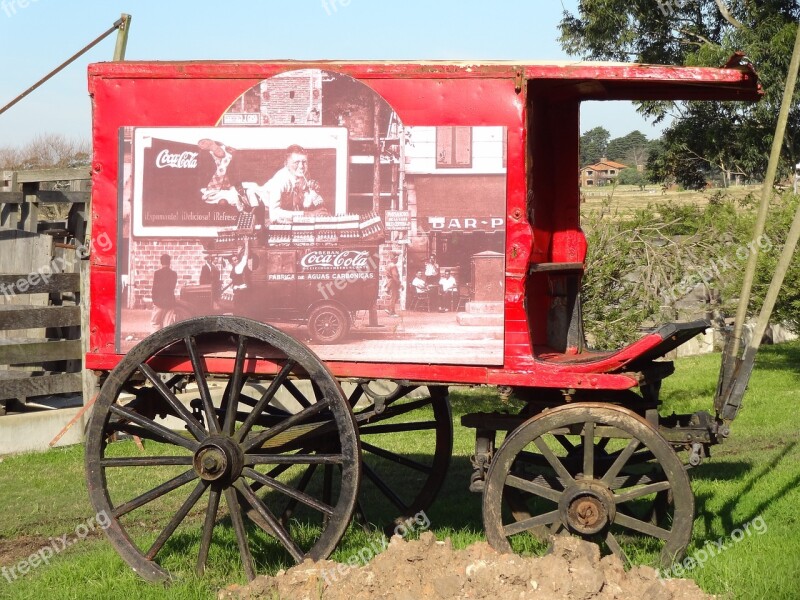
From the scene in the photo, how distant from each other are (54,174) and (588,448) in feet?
27.9

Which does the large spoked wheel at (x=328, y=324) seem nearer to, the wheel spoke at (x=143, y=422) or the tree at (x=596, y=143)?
the wheel spoke at (x=143, y=422)

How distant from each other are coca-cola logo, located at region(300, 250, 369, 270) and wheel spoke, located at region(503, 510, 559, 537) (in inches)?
65.2

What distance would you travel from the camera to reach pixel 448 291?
5.50m

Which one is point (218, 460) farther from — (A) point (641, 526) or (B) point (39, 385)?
(B) point (39, 385)

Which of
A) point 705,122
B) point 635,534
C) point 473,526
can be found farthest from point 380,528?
point 705,122

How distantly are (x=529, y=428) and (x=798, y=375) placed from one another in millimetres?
12961

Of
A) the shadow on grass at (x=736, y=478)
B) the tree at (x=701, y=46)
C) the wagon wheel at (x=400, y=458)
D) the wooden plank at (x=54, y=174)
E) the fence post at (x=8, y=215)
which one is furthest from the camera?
the tree at (x=701, y=46)

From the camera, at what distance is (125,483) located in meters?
9.05

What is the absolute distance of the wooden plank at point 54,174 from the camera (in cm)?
1178

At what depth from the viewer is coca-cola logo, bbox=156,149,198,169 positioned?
18.7 ft

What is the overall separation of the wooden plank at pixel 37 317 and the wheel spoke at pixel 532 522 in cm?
677

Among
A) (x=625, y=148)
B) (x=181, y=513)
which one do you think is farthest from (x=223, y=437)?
(x=625, y=148)

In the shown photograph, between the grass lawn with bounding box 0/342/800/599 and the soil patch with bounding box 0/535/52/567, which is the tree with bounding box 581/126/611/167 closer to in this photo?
the grass lawn with bounding box 0/342/800/599

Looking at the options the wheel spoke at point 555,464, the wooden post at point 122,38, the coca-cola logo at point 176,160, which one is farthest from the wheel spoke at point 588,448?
the wooden post at point 122,38
